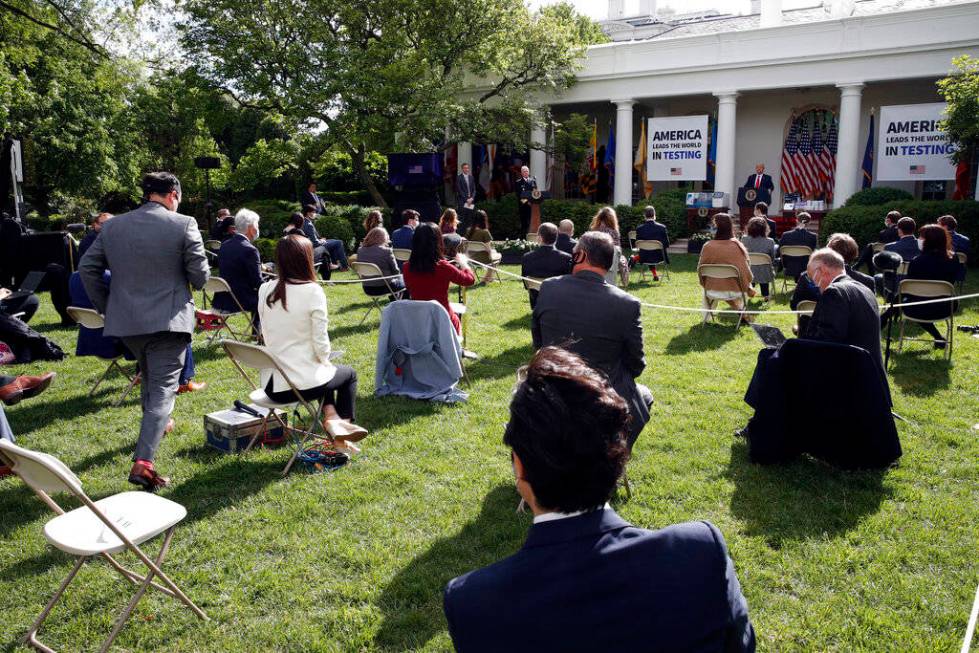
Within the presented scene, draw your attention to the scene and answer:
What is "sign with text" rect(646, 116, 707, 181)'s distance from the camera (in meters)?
20.0

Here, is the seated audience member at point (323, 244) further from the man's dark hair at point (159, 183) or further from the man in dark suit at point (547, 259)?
the man's dark hair at point (159, 183)

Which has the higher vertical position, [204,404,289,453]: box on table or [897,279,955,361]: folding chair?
[897,279,955,361]: folding chair

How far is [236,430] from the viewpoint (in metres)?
5.45

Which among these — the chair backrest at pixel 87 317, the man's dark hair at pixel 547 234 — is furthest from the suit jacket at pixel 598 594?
the man's dark hair at pixel 547 234

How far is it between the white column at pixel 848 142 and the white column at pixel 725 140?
9.09 feet

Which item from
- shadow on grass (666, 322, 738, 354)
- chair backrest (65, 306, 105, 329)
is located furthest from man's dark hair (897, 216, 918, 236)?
chair backrest (65, 306, 105, 329)

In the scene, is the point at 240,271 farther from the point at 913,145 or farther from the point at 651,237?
the point at 913,145

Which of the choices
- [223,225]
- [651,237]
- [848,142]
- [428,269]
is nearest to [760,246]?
[651,237]

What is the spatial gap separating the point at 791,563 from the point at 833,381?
1387mm

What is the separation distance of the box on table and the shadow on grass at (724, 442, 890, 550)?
10.5 feet

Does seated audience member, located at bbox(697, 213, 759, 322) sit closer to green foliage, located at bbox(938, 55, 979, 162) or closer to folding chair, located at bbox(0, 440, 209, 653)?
folding chair, located at bbox(0, 440, 209, 653)

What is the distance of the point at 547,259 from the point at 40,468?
678 centimetres

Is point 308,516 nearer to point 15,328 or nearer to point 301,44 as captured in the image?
point 15,328

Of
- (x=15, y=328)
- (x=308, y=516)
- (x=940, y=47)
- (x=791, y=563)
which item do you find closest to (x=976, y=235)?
(x=940, y=47)
